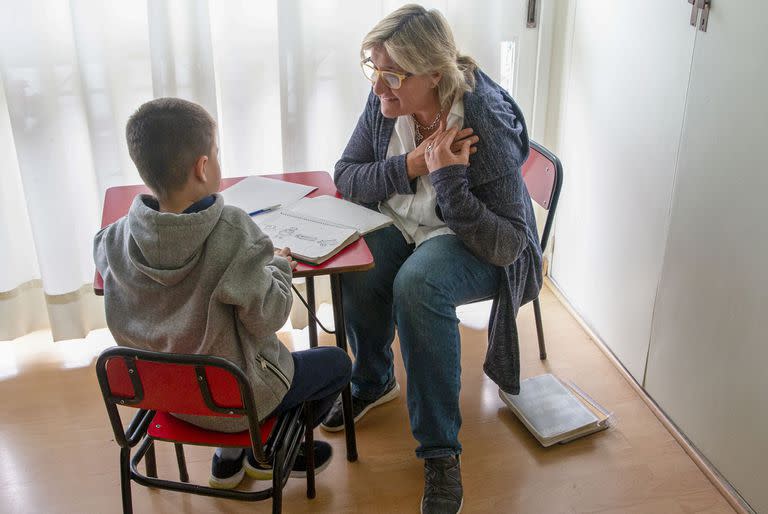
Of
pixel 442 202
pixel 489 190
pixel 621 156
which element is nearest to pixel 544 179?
pixel 621 156

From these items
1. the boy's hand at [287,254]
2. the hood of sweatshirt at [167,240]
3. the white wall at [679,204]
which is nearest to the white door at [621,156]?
the white wall at [679,204]

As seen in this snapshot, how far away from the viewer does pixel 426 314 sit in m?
1.74

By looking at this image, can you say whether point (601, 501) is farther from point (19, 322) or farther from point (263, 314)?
point (19, 322)

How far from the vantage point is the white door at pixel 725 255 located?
5.33 feet

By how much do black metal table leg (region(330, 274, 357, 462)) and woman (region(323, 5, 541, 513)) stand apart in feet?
0.45

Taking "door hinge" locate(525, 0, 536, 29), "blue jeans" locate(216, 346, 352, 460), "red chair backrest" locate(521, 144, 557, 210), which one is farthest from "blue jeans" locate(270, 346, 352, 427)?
"door hinge" locate(525, 0, 536, 29)

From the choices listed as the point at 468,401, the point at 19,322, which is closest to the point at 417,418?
the point at 468,401

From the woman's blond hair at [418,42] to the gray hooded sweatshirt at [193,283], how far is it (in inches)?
24.6

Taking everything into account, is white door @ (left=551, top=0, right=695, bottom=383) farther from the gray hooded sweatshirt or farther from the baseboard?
the gray hooded sweatshirt

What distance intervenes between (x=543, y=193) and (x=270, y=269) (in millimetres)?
983

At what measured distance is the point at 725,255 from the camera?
1.75 metres

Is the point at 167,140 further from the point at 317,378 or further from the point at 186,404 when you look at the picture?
the point at 317,378

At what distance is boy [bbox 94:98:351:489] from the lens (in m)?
1.27

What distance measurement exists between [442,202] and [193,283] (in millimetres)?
668
